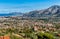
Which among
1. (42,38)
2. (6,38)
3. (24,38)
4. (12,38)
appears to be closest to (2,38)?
(6,38)

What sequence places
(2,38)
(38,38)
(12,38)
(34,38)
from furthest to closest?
(38,38), (34,38), (12,38), (2,38)

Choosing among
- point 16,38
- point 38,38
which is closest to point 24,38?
point 16,38

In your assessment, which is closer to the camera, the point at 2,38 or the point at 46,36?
the point at 2,38

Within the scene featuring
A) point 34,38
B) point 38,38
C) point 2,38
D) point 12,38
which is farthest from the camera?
point 38,38

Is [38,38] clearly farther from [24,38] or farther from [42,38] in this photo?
[24,38]

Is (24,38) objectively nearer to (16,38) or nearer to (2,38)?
(16,38)

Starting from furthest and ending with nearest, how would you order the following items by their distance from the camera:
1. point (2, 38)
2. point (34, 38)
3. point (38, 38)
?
point (38, 38), point (34, 38), point (2, 38)

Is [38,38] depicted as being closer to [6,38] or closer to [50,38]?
[50,38]

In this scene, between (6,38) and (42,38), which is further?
(42,38)
